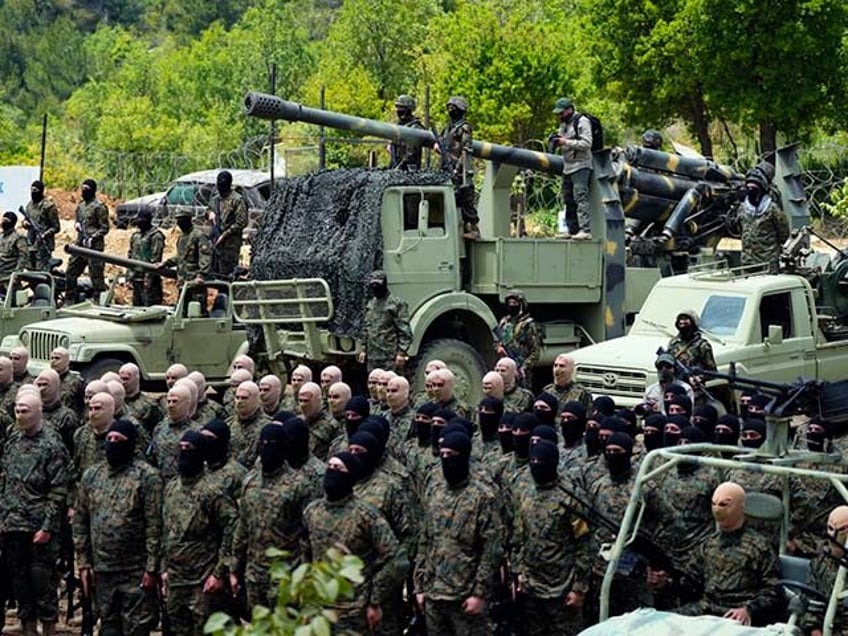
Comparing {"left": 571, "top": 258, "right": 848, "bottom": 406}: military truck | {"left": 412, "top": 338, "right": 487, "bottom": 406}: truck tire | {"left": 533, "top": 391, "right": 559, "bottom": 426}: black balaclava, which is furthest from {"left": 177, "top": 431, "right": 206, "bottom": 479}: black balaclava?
{"left": 412, "top": 338, "right": 487, "bottom": 406}: truck tire

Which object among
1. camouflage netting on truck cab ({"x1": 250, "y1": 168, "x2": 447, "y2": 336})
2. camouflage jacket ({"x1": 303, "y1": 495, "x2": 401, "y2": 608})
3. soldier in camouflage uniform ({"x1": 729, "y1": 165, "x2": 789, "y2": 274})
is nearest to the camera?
camouflage jacket ({"x1": 303, "y1": 495, "x2": 401, "y2": 608})

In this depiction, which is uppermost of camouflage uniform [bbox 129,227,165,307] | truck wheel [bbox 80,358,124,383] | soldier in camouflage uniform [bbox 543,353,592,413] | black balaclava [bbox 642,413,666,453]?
camouflage uniform [bbox 129,227,165,307]

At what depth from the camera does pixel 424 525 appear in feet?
31.0

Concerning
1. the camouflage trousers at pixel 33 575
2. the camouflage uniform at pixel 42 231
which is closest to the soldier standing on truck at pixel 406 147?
the camouflage uniform at pixel 42 231

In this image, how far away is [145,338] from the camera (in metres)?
17.2

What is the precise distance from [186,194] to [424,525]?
77.7ft

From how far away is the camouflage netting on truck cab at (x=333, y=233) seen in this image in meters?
16.1

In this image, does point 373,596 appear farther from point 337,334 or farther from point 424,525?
point 337,334

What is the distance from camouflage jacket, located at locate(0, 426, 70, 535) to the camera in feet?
35.8

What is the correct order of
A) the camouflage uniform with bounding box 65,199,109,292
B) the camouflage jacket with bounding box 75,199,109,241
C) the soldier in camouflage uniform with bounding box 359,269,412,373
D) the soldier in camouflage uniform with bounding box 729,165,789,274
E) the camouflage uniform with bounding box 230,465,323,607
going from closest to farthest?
the camouflage uniform with bounding box 230,465,323,607 → the soldier in camouflage uniform with bounding box 359,269,412,373 → the soldier in camouflage uniform with bounding box 729,165,789,274 → the camouflage uniform with bounding box 65,199,109,292 → the camouflage jacket with bounding box 75,199,109,241

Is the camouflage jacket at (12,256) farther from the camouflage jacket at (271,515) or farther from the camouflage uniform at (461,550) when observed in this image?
the camouflage uniform at (461,550)

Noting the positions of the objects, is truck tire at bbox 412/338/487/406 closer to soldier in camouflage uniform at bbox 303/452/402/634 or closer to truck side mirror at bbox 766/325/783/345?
truck side mirror at bbox 766/325/783/345

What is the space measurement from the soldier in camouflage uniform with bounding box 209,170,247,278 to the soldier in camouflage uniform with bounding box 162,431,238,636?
360 inches

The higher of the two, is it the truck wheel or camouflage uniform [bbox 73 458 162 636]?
the truck wheel
